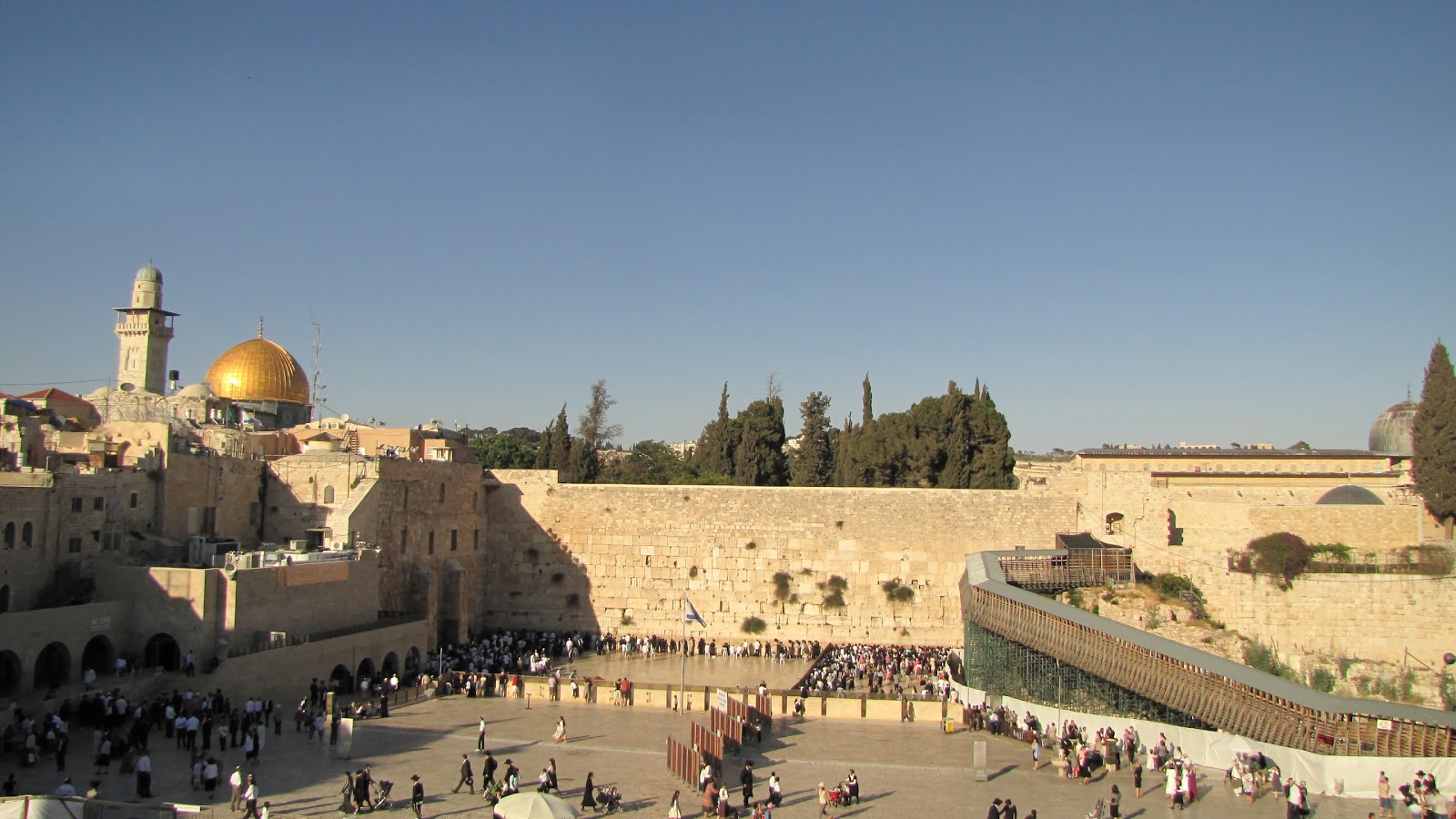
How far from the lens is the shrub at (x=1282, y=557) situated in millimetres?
23047

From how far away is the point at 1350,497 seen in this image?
93.6 ft

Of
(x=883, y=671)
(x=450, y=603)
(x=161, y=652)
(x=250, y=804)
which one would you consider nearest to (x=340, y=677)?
(x=161, y=652)

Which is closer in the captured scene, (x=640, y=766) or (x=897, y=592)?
(x=640, y=766)

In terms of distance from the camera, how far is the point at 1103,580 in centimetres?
2423

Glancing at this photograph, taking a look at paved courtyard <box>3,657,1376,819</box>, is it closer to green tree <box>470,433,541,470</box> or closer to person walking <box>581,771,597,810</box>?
person walking <box>581,771,597,810</box>

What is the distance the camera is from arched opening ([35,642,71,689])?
60.5 feet

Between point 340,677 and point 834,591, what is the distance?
1295 cm

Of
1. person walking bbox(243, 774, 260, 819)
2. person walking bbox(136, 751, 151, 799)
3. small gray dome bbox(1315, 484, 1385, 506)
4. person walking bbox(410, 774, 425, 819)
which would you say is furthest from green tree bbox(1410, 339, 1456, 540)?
person walking bbox(136, 751, 151, 799)

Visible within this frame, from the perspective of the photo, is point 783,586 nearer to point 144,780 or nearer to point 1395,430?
point 144,780

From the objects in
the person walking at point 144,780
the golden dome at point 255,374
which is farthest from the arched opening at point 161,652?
the golden dome at point 255,374

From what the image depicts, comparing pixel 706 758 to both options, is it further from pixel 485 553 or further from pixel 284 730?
pixel 485 553

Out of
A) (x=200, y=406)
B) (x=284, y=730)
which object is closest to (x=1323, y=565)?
(x=284, y=730)

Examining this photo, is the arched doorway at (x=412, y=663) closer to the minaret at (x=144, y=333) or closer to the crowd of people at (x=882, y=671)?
the crowd of people at (x=882, y=671)

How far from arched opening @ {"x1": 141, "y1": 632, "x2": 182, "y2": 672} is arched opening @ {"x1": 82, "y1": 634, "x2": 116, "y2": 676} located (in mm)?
534
